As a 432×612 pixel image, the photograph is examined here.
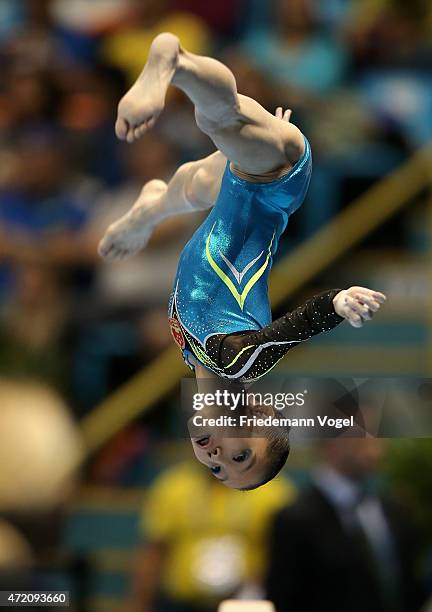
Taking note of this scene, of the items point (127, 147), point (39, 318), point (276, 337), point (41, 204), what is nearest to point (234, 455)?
point (276, 337)

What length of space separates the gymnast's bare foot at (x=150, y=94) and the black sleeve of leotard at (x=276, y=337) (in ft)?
1.41

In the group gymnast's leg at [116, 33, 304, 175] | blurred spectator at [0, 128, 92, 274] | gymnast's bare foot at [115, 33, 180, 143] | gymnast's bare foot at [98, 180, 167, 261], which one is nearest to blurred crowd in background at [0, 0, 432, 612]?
blurred spectator at [0, 128, 92, 274]

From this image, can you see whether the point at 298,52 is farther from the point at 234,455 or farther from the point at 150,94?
the point at 150,94

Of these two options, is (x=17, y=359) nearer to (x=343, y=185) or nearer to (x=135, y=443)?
(x=343, y=185)

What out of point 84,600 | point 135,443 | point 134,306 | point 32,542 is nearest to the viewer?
point 32,542

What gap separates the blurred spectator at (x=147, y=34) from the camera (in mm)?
4695

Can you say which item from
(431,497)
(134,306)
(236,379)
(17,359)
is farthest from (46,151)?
(236,379)

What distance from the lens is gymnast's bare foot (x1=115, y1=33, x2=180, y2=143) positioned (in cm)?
229

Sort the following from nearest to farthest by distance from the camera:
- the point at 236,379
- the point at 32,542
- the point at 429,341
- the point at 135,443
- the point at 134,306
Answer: the point at 32,542
the point at 236,379
the point at 429,341
the point at 134,306
the point at 135,443

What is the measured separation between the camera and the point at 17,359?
3.79 m

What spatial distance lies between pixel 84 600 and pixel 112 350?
61.7 inches

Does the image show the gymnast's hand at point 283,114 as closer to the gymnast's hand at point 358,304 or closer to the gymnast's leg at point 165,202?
the gymnast's leg at point 165,202

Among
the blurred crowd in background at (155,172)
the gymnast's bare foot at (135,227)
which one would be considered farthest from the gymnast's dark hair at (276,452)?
the blurred crowd in background at (155,172)

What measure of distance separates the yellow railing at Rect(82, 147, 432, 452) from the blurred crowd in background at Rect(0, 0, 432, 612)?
56mm
